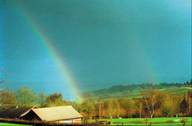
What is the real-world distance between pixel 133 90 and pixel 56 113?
30.0 inches

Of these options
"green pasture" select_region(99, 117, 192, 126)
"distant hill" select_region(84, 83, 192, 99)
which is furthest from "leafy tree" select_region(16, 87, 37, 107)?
"green pasture" select_region(99, 117, 192, 126)

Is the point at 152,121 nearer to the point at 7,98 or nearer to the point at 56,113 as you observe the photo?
the point at 56,113

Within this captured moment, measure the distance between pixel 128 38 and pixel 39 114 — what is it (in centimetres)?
111

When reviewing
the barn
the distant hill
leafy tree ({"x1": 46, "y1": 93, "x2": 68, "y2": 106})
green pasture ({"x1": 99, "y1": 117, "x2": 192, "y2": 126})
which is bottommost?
green pasture ({"x1": 99, "y1": 117, "x2": 192, "y2": 126})

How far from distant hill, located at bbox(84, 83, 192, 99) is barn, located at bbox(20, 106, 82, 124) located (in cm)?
26

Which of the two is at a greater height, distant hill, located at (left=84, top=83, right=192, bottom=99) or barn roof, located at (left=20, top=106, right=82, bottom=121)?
distant hill, located at (left=84, top=83, right=192, bottom=99)

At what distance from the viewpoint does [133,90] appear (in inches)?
146

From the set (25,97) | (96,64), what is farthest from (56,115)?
(96,64)

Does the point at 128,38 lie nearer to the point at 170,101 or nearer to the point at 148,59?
the point at 148,59

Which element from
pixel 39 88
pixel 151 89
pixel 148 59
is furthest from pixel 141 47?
pixel 39 88

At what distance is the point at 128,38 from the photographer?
3.81 metres

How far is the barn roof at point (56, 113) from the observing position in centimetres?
379

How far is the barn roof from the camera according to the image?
12.4 feet

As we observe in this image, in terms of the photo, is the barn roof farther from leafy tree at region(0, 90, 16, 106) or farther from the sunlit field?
leafy tree at region(0, 90, 16, 106)
